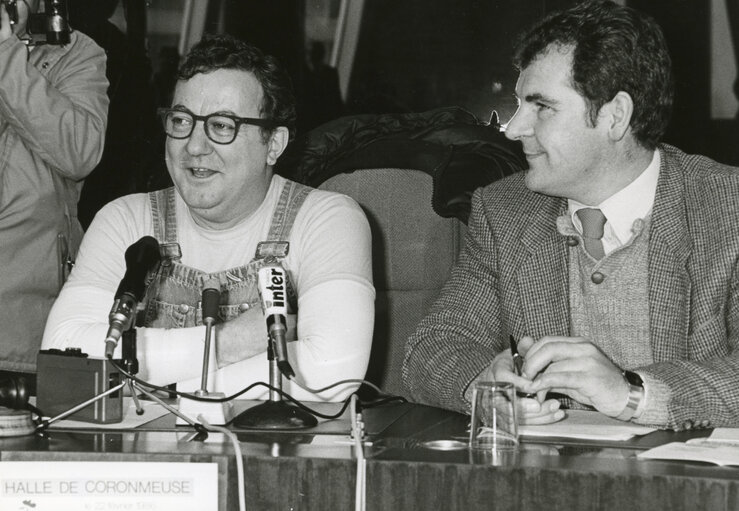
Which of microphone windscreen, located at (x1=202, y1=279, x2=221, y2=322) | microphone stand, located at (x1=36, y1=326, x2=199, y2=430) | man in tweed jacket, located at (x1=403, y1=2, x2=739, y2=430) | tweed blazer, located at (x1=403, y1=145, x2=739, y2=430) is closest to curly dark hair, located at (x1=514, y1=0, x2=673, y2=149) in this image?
man in tweed jacket, located at (x1=403, y1=2, x2=739, y2=430)

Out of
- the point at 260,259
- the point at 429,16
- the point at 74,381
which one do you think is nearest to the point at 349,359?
the point at 260,259

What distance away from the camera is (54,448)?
1.41 meters

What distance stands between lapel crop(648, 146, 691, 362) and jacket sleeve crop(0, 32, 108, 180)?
140cm

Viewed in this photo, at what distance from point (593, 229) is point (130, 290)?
40.4 inches

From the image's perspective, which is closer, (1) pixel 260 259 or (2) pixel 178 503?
(2) pixel 178 503

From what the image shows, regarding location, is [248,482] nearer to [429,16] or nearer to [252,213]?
[252,213]

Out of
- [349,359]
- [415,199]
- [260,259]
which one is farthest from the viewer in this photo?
[415,199]

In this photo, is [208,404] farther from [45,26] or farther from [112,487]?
[45,26]

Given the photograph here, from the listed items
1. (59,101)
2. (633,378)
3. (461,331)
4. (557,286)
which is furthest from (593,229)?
(59,101)

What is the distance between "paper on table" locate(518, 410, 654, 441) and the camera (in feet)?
5.00

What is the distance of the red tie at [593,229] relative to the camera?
7.04 ft

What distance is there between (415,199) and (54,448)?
1.37m

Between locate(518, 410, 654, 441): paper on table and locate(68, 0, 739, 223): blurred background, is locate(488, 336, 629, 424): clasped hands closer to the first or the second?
locate(518, 410, 654, 441): paper on table

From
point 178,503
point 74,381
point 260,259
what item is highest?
point 260,259
